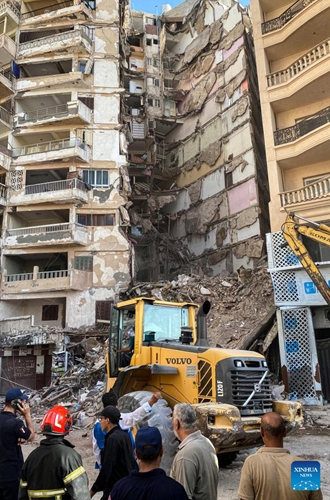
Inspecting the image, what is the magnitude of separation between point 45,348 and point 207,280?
34.2 feet

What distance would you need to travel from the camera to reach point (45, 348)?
23.2 metres

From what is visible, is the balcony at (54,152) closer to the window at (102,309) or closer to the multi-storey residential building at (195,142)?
the multi-storey residential building at (195,142)

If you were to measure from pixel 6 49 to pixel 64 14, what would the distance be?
4930mm

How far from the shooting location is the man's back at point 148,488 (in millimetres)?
2225

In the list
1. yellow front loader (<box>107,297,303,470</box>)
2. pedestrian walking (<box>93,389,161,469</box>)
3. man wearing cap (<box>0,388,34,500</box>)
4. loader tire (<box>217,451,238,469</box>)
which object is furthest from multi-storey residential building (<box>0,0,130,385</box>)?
man wearing cap (<box>0,388,34,500</box>)

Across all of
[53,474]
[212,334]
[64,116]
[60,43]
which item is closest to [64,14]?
[60,43]

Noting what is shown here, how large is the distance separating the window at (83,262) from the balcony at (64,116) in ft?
31.1

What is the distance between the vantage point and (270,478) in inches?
96.0

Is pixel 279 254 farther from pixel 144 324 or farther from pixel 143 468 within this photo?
pixel 143 468

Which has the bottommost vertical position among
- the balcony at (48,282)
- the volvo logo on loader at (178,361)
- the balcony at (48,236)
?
the volvo logo on loader at (178,361)

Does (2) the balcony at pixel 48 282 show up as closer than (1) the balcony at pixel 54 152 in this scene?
Yes

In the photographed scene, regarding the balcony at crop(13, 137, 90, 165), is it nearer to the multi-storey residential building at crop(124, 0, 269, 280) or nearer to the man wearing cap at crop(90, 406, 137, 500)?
the multi-storey residential building at crop(124, 0, 269, 280)

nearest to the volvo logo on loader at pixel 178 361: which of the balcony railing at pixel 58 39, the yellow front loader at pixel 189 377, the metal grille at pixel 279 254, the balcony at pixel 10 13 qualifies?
the yellow front loader at pixel 189 377

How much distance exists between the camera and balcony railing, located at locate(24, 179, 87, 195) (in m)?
25.5
